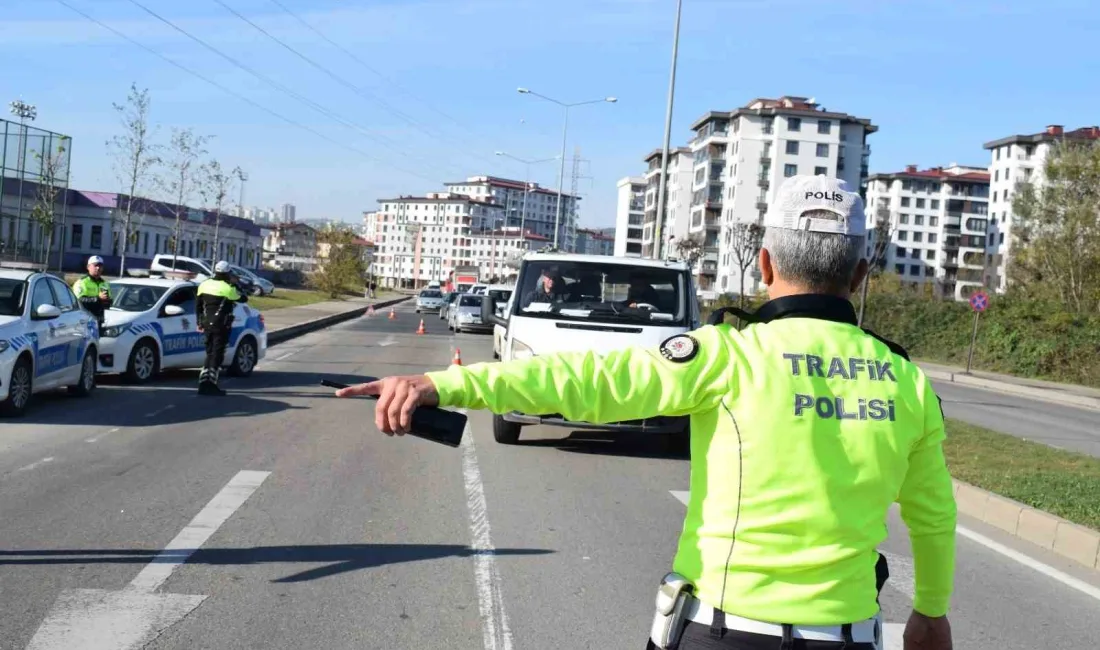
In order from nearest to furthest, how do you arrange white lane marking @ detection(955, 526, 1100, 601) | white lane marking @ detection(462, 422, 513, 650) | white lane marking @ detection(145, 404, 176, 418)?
white lane marking @ detection(462, 422, 513, 650), white lane marking @ detection(955, 526, 1100, 601), white lane marking @ detection(145, 404, 176, 418)

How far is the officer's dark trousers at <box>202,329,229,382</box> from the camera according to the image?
14.4 meters

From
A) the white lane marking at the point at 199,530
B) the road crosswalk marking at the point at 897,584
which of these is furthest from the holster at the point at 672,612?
the white lane marking at the point at 199,530

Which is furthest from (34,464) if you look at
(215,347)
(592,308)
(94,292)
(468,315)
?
(468,315)

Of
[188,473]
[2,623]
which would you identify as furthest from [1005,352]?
[2,623]

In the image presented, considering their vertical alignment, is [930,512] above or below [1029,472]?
above

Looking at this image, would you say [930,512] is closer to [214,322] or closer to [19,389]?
[19,389]

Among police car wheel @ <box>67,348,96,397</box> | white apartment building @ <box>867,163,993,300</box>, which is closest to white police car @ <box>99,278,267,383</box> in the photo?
police car wheel @ <box>67,348,96,397</box>

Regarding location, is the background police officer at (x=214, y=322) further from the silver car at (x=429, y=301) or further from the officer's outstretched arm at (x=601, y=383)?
the silver car at (x=429, y=301)

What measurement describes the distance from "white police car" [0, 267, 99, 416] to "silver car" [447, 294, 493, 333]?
79.2 ft

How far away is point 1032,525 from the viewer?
28.0 ft

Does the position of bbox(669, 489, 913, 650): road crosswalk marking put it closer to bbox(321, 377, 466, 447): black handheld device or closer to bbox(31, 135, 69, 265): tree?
bbox(321, 377, 466, 447): black handheld device

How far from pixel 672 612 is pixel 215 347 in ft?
42.3

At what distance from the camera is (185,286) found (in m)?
17.5

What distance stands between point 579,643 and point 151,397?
1076 centimetres
